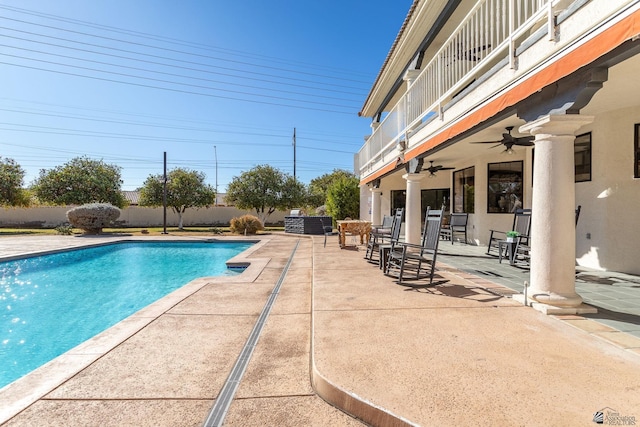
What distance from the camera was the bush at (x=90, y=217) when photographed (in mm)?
20812

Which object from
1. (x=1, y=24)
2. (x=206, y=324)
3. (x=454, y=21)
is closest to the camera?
(x=206, y=324)

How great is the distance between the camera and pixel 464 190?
11508mm

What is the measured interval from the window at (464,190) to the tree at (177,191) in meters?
22.5

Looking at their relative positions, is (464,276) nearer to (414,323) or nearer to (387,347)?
(414,323)

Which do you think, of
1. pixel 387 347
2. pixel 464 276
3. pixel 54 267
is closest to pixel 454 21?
pixel 464 276

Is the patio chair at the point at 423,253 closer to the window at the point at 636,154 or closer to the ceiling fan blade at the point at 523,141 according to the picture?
the ceiling fan blade at the point at 523,141

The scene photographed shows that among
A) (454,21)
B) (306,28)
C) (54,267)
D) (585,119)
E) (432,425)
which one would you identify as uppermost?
(306,28)

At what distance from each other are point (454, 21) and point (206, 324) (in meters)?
8.13

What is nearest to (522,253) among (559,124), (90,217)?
(559,124)

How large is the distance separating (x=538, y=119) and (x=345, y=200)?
16.7m

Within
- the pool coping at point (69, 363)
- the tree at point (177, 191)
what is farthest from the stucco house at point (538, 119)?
the tree at point (177, 191)

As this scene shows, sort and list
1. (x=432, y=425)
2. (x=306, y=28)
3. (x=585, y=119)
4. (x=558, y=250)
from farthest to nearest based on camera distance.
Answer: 1. (x=306, y=28)
2. (x=558, y=250)
3. (x=585, y=119)
4. (x=432, y=425)

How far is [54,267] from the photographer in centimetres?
1152

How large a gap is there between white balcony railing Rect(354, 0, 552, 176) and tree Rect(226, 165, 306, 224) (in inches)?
742
